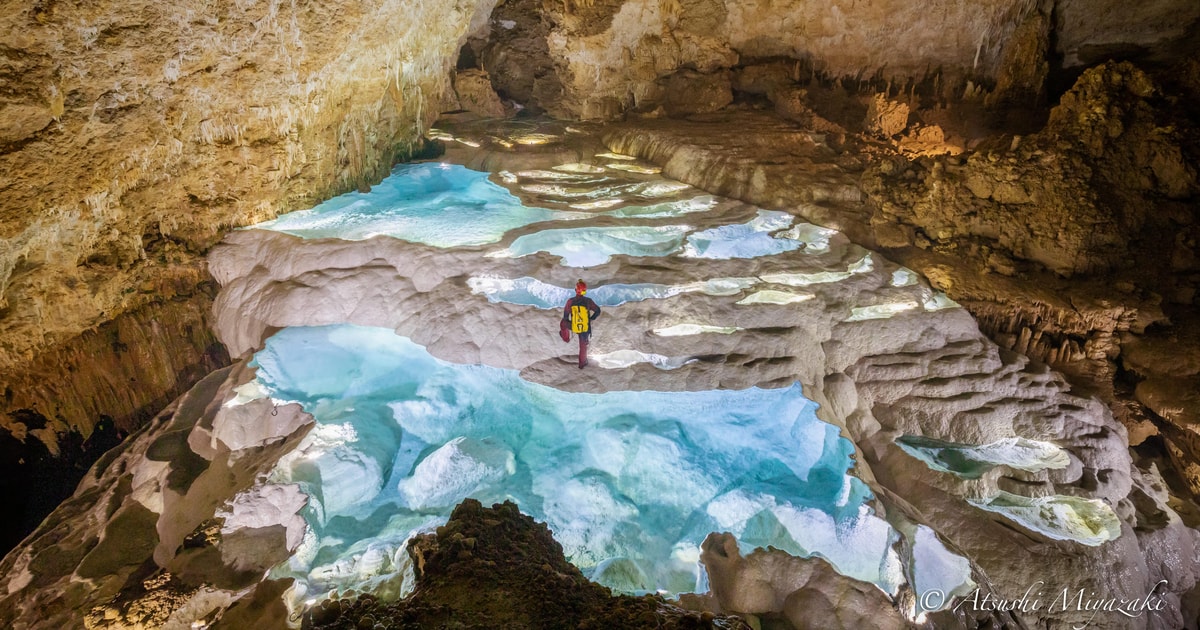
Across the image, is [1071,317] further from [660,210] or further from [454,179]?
[454,179]

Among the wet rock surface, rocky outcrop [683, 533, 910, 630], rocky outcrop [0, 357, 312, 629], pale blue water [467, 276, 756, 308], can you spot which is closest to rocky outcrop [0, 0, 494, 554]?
rocky outcrop [0, 357, 312, 629]

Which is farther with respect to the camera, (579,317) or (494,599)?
(579,317)

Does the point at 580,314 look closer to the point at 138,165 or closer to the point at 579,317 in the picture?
the point at 579,317

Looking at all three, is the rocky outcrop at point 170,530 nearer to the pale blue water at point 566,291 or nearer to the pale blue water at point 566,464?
the pale blue water at point 566,464

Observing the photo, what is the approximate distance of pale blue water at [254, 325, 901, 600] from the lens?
15.4 feet

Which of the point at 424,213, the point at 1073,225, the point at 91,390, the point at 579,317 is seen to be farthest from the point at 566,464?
the point at 1073,225

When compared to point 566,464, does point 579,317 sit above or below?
above

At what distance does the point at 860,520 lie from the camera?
4.71 m

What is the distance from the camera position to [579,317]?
5.88 metres

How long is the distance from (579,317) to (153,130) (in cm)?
509

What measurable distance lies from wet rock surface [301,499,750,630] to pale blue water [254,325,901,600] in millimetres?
656

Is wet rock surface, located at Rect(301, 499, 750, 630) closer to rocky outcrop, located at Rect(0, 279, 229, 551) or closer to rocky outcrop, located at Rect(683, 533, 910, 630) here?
rocky outcrop, located at Rect(683, 533, 910, 630)

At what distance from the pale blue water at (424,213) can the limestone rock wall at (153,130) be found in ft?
2.02

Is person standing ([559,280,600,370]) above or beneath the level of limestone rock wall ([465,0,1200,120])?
beneath
